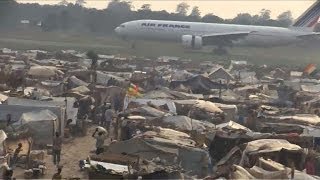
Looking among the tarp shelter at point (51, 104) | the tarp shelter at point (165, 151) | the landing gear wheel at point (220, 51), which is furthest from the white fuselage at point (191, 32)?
the tarp shelter at point (165, 151)

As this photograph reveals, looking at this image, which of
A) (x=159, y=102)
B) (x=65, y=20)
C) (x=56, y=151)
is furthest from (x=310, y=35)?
(x=56, y=151)

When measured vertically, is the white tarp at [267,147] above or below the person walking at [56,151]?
above

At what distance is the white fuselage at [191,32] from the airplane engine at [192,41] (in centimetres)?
248

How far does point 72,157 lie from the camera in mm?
13516

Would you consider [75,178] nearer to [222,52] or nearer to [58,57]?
[58,57]

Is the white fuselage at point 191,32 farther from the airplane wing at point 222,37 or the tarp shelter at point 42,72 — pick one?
the tarp shelter at point 42,72

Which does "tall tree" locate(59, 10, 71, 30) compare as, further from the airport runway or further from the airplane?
the airplane

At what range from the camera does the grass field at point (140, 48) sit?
52.8 meters

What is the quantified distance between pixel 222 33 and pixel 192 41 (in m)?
5.51

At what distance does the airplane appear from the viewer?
5669cm

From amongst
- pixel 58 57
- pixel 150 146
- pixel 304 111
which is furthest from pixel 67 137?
pixel 58 57

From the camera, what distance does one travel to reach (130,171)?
9.92 m

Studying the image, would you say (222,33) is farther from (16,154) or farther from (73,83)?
(16,154)

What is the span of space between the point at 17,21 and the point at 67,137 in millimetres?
68521
